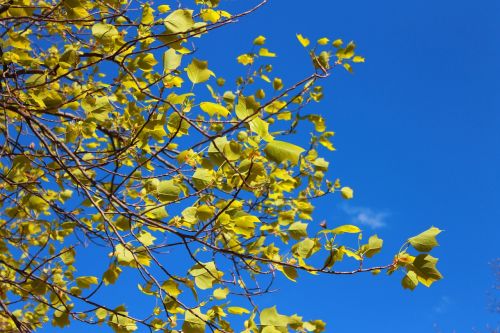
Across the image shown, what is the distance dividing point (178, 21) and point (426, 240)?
1.04m

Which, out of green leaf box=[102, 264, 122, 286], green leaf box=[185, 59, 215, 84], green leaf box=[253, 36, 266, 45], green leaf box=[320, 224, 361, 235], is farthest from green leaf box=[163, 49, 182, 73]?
green leaf box=[253, 36, 266, 45]

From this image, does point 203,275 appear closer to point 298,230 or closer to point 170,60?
point 298,230

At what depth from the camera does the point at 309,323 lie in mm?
1864

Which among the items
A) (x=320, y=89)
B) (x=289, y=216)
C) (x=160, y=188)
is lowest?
(x=160, y=188)

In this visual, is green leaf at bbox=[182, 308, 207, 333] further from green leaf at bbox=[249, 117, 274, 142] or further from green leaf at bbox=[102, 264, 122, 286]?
green leaf at bbox=[249, 117, 274, 142]

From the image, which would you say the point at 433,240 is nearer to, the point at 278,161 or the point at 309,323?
the point at 278,161

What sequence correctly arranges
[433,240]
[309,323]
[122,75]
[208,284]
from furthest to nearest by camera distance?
[122,75] < [309,323] < [208,284] < [433,240]

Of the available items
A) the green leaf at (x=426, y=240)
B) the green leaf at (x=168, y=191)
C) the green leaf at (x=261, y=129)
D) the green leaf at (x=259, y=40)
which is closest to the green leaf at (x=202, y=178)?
the green leaf at (x=168, y=191)

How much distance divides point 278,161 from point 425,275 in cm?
59

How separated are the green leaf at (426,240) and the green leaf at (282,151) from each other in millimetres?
453

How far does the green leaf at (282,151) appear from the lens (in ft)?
3.64

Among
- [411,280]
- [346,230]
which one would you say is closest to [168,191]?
[346,230]

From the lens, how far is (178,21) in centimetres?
150

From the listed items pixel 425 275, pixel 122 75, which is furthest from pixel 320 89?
pixel 425 275
